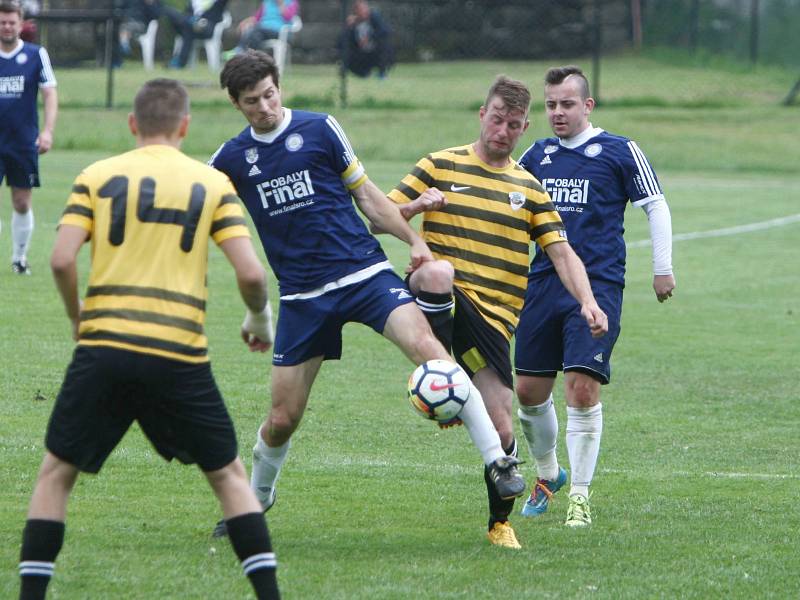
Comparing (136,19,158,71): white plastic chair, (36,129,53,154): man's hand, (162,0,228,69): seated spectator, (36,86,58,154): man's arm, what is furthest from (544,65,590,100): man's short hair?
(136,19,158,71): white plastic chair

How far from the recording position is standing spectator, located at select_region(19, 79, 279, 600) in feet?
16.6

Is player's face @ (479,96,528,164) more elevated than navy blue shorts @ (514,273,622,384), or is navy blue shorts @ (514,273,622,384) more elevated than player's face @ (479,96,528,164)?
player's face @ (479,96,528,164)

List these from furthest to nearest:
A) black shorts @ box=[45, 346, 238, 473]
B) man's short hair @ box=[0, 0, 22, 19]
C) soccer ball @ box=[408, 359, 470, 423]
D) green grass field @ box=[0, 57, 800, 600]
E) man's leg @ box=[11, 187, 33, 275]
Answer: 1. man's leg @ box=[11, 187, 33, 275]
2. man's short hair @ box=[0, 0, 22, 19]
3. soccer ball @ box=[408, 359, 470, 423]
4. green grass field @ box=[0, 57, 800, 600]
5. black shorts @ box=[45, 346, 238, 473]

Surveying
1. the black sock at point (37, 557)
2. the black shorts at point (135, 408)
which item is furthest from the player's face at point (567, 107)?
the black sock at point (37, 557)

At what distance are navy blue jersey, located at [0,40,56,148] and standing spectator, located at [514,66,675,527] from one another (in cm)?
744

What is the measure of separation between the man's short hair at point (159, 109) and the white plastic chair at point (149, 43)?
29560mm

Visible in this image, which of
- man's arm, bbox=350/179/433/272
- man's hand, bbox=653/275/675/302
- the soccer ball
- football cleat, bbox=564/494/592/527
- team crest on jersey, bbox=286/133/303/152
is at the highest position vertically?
team crest on jersey, bbox=286/133/303/152

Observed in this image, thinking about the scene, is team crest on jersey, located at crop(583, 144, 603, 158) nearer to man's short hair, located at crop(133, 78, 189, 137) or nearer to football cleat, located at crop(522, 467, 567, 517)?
football cleat, located at crop(522, 467, 567, 517)

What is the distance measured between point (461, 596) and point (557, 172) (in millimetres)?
2694

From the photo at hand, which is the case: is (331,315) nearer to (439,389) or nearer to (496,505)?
(439,389)

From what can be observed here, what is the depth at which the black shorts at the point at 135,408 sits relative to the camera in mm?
5043

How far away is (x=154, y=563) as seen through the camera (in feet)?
19.9

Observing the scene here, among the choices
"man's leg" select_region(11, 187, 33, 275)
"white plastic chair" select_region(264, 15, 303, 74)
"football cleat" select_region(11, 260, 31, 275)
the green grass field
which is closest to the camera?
the green grass field

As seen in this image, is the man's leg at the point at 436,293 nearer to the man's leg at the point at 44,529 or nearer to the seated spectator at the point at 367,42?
the man's leg at the point at 44,529
